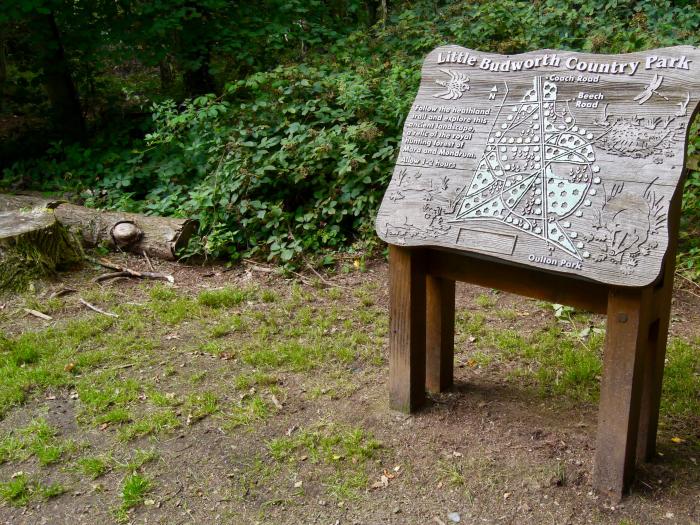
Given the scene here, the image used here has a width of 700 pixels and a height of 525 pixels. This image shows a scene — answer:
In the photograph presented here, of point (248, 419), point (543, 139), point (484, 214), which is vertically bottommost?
point (248, 419)

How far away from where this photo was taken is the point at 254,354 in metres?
4.39

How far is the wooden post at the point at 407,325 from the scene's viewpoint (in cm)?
335

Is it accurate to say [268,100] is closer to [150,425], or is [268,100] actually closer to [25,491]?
[150,425]

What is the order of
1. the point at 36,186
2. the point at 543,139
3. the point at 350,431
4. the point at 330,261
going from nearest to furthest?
1. the point at 543,139
2. the point at 350,431
3. the point at 330,261
4. the point at 36,186

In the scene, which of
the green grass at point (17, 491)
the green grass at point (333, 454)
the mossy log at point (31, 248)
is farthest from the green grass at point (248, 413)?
the mossy log at point (31, 248)

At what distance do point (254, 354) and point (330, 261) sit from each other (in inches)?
61.7

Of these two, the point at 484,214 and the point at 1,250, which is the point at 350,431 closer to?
the point at 484,214

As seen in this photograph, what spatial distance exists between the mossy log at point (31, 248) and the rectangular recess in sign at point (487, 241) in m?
3.97

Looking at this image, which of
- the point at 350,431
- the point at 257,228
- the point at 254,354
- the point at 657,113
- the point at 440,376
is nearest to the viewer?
the point at 657,113

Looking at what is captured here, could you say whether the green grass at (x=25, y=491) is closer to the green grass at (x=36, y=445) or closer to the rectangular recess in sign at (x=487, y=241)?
the green grass at (x=36, y=445)

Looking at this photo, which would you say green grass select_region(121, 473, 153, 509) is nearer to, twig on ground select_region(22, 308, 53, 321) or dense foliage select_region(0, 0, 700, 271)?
twig on ground select_region(22, 308, 53, 321)

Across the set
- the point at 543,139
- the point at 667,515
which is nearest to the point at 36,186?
the point at 543,139

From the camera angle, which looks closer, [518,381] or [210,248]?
[518,381]

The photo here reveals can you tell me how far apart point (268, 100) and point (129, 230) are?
1871mm
